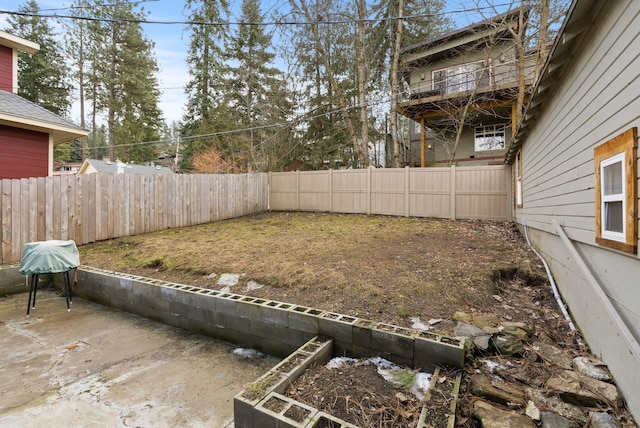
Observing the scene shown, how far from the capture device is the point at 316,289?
11.9ft

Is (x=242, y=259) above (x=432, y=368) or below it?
above

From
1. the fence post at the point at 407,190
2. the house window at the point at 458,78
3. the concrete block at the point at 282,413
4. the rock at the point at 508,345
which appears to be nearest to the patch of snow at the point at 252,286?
the concrete block at the point at 282,413

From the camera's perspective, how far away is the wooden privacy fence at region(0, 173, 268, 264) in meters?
5.32

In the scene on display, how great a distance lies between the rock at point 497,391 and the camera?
1.71m

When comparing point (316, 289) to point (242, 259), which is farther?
point (242, 259)

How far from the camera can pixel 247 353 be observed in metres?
2.92

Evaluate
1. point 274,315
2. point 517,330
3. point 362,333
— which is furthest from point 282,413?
point 517,330

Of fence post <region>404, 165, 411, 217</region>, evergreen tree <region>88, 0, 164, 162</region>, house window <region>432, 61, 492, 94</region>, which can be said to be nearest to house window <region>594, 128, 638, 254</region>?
fence post <region>404, 165, 411, 217</region>

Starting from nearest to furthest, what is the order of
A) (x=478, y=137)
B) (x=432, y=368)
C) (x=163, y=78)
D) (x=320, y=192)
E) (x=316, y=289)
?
(x=432, y=368) → (x=316, y=289) → (x=320, y=192) → (x=478, y=137) → (x=163, y=78)

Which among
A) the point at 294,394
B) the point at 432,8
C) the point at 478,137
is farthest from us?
the point at 478,137

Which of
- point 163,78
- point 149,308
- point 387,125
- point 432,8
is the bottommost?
point 149,308

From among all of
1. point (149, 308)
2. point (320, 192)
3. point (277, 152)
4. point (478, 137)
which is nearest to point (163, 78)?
point (277, 152)

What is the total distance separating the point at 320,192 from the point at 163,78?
59.4 ft

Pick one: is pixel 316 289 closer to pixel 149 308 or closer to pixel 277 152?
pixel 149 308
